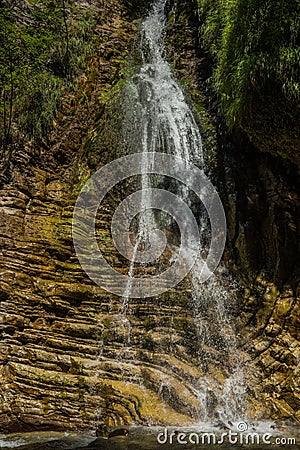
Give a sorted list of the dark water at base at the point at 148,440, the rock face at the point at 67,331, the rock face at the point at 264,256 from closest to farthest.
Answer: the dark water at base at the point at 148,440
the rock face at the point at 67,331
the rock face at the point at 264,256

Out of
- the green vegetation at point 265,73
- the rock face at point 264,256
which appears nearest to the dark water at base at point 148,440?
the rock face at point 264,256

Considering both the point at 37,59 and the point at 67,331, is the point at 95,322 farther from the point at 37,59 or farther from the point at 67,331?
the point at 37,59

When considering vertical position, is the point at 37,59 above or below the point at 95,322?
above

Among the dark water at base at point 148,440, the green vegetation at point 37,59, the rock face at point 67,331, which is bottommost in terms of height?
the dark water at base at point 148,440

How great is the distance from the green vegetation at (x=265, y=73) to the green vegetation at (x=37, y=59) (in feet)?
10.6

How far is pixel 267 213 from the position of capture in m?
6.49

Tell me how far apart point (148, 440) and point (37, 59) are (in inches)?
288

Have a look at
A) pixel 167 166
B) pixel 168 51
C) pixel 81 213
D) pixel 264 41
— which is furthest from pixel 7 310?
pixel 168 51

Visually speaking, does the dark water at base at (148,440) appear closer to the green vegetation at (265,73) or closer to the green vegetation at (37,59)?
the green vegetation at (265,73)

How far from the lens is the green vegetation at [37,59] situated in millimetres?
7344

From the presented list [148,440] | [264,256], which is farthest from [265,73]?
[148,440]

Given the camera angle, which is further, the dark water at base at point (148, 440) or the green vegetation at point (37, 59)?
the green vegetation at point (37, 59)

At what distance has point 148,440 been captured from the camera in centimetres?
404

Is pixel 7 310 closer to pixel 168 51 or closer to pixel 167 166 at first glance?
pixel 167 166
